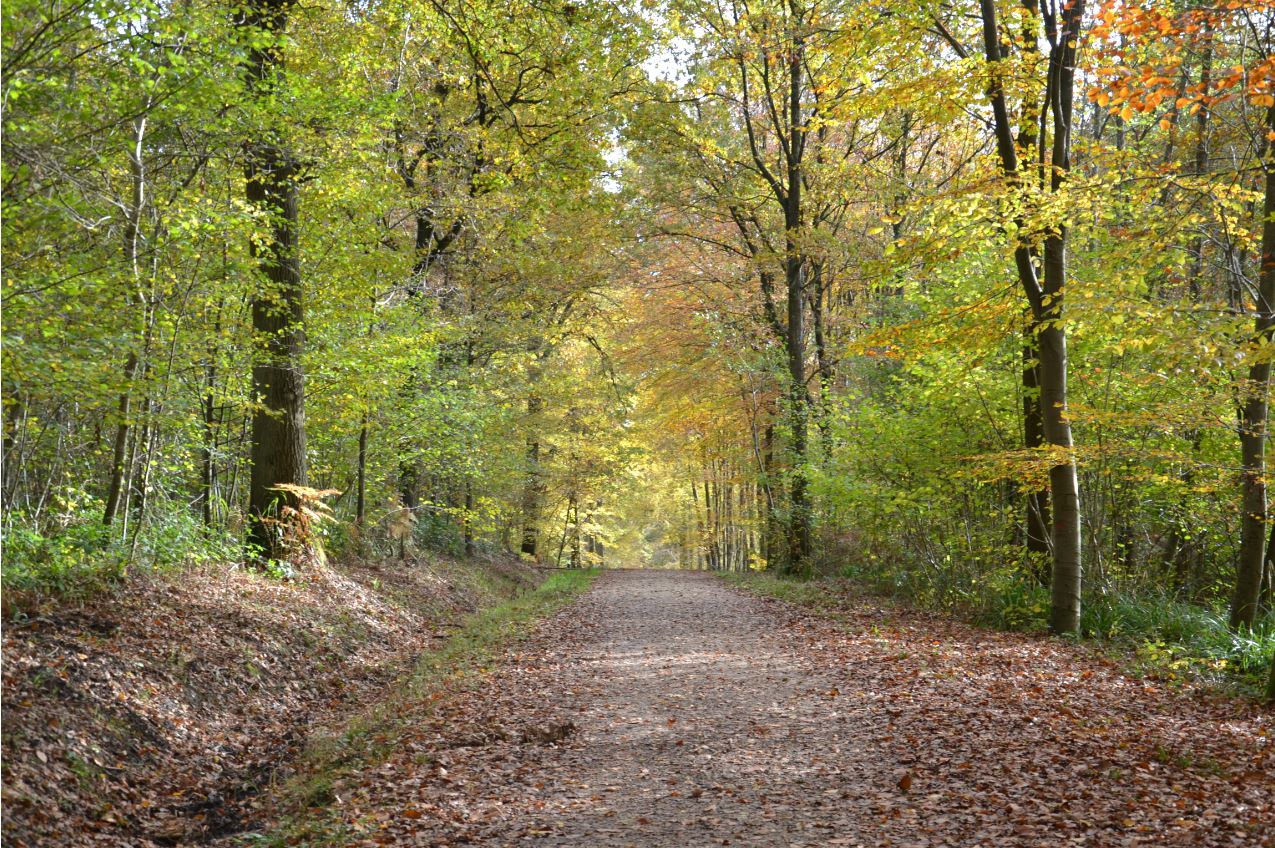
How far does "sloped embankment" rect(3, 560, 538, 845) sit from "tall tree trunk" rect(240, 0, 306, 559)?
138 cm

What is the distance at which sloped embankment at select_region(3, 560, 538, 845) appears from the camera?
5234 millimetres

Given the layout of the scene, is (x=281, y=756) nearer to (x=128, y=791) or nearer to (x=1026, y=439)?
(x=128, y=791)

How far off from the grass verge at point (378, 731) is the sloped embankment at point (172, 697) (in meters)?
0.29

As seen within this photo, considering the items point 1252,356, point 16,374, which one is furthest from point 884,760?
point 16,374

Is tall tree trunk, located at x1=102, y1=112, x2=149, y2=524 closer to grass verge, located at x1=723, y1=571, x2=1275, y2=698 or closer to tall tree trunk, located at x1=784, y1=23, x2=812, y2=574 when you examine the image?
grass verge, located at x1=723, y1=571, x2=1275, y2=698

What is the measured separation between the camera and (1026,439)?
11602mm

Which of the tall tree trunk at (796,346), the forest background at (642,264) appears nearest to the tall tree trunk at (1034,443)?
the forest background at (642,264)

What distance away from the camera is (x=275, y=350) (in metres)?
11.1

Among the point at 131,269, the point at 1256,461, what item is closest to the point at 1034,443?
the point at 1256,461

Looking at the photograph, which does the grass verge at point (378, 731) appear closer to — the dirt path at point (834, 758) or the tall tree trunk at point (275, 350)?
the dirt path at point (834, 758)

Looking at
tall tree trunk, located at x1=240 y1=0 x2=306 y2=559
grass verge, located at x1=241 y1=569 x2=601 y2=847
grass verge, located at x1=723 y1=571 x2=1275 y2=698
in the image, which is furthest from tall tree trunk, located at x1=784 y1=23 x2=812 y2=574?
tall tree trunk, located at x1=240 y1=0 x2=306 y2=559

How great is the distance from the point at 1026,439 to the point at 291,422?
10.4 meters

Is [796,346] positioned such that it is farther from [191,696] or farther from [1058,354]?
[191,696]

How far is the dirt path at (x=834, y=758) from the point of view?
4.83 meters
